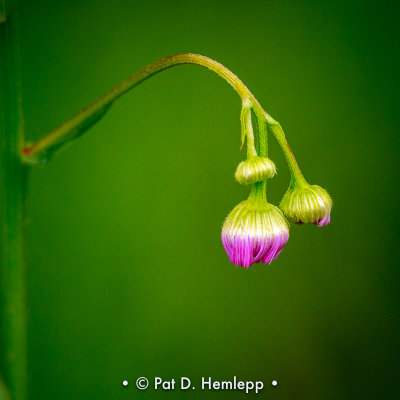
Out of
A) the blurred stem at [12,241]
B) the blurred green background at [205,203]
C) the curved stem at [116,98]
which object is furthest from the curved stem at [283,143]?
→ the blurred green background at [205,203]

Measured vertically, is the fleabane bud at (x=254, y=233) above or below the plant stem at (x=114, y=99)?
below

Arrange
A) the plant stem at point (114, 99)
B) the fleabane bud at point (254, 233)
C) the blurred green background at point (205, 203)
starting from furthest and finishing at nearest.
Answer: the blurred green background at point (205, 203)
the fleabane bud at point (254, 233)
the plant stem at point (114, 99)

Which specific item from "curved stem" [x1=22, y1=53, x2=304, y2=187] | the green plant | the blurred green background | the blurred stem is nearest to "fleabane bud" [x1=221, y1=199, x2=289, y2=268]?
the green plant

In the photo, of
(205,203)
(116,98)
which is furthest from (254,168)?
(205,203)

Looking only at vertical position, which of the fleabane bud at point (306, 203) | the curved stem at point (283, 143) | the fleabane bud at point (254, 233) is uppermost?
the curved stem at point (283, 143)

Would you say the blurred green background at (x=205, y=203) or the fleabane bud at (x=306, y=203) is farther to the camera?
the blurred green background at (x=205, y=203)

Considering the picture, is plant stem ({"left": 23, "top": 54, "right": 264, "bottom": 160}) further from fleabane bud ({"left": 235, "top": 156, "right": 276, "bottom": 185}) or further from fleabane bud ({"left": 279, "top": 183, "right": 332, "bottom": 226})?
fleabane bud ({"left": 279, "top": 183, "right": 332, "bottom": 226})

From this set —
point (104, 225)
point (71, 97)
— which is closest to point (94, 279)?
point (104, 225)

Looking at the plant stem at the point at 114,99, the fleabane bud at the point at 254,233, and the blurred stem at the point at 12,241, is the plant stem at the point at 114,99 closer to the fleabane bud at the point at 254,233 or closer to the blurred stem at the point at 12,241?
the blurred stem at the point at 12,241

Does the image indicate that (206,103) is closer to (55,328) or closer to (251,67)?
(251,67)
